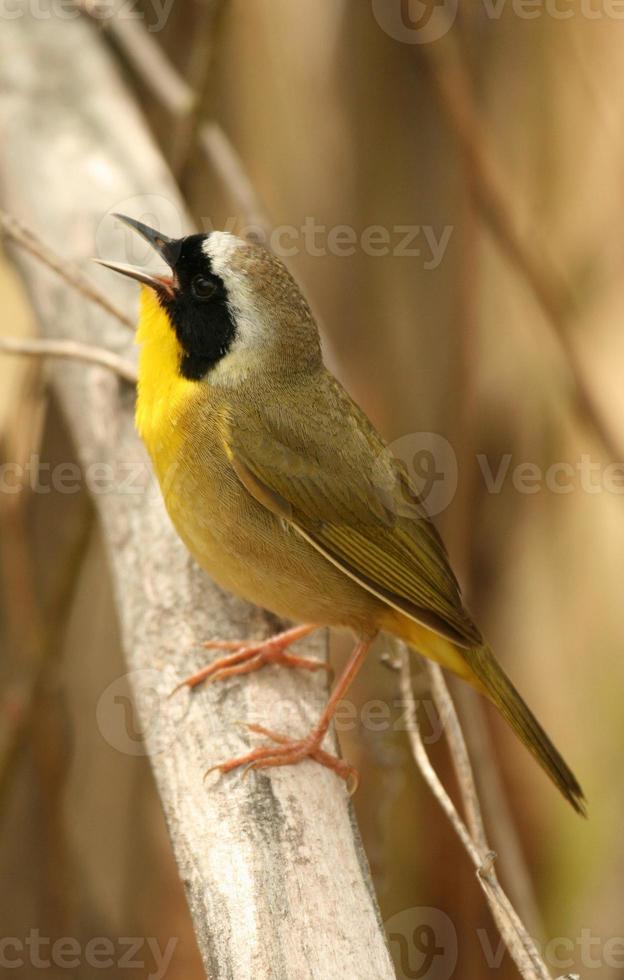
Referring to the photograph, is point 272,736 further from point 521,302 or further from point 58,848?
point 521,302

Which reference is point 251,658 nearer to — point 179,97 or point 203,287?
point 203,287

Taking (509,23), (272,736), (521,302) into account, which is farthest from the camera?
(521,302)

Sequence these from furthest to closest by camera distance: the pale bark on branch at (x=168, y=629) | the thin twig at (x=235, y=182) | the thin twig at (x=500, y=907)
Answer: the thin twig at (x=235, y=182)
the pale bark on branch at (x=168, y=629)
the thin twig at (x=500, y=907)

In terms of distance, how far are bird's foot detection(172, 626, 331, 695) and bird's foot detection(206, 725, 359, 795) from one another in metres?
0.16

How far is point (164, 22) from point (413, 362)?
1446 mm

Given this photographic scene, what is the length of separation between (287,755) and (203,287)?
3.68 ft

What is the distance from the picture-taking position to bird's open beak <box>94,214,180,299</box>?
2787mm

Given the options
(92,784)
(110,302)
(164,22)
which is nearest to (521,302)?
(164,22)

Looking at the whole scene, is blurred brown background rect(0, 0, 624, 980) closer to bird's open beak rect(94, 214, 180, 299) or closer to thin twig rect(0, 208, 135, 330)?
thin twig rect(0, 208, 135, 330)

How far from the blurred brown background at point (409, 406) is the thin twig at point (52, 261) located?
626 mm

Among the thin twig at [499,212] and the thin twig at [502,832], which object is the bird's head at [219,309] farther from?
the thin twig at [502,832]

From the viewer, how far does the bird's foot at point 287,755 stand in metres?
2.34

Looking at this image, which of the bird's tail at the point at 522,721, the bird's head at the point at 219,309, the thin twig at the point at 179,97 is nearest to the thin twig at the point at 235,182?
the thin twig at the point at 179,97

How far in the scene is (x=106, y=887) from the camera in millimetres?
4000
